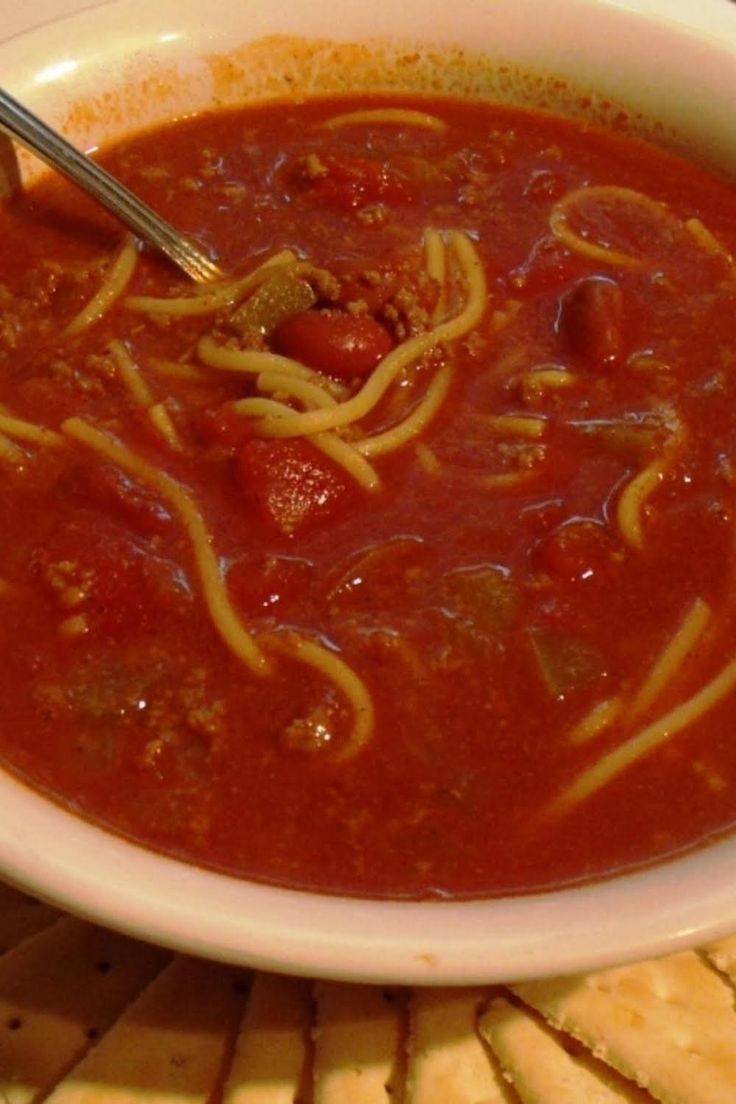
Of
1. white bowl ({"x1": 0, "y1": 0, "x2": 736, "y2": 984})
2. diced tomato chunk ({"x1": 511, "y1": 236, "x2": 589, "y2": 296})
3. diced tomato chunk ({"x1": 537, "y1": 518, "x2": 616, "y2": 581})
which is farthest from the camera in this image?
white bowl ({"x1": 0, "y1": 0, "x2": 736, "y2": 984})

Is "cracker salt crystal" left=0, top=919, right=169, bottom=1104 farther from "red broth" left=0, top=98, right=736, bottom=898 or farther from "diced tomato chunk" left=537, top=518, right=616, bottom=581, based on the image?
"diced tomato chunk" left=537, top=518, right=616, bottom=581

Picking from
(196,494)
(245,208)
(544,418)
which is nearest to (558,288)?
(544,418)

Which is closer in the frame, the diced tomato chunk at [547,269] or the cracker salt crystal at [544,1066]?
the cracker salt crystal at [544,1066]

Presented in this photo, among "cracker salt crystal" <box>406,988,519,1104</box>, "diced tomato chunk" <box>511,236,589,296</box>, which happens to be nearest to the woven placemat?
"cracker salt crystal" <box>406,988,519,1104</box>

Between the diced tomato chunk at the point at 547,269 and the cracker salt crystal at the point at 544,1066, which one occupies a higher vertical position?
the diced tomato chunk at the point at 547,269

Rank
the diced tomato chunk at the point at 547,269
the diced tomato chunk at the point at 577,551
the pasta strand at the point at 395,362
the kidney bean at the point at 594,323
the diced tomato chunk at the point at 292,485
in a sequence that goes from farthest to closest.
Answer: the diced tomato chunk at the point at 547,269, the kidney bean at the point at 594,323, the pasta strand at the point at 395,362, the diced tomato chunk at the point at 292,485, the diced tomato chunk at the point at 577,551

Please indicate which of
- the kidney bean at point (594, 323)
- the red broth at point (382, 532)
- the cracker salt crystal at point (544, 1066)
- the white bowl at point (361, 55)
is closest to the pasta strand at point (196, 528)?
the red broth at point (382, 532)

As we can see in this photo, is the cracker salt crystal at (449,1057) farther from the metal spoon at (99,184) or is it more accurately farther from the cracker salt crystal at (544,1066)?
the metal spoon at (99,184)
